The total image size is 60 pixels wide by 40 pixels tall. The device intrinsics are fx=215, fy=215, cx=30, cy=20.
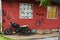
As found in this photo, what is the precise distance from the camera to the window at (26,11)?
41.6 ft

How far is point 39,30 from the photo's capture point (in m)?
13.0

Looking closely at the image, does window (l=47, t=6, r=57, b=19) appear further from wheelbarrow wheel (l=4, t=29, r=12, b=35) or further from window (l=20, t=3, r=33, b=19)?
wheelbarrow wheel (l=4, t=29, r=12, b=35)

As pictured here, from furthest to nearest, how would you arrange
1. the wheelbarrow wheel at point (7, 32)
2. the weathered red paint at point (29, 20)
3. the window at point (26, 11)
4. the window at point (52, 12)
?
1. the window at point (52, 12)
2. the window at point (26, 11)
3. the weathered red paint at point (29, 20)
4. the wheelbarrow wheel at point (7, 32)

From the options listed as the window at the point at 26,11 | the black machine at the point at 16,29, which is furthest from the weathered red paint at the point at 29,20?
the black machine at the point at 16,29

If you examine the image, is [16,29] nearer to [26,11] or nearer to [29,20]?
[29,20]

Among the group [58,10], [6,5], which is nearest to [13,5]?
[6,5]

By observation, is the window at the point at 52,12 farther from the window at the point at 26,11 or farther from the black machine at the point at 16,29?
the black machine at the point at 16,29

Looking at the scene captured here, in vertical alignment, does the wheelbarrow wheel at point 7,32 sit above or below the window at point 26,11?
below

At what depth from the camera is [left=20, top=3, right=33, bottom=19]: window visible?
12.7 metres

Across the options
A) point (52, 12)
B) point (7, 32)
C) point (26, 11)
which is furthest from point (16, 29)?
point (52, 12)

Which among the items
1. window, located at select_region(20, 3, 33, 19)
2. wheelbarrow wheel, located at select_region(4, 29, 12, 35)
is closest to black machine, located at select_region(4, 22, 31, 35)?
wheelbarrow wheel, located at select_region(4, 29, 12, 35)

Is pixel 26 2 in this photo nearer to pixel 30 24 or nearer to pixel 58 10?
pixel 30 24

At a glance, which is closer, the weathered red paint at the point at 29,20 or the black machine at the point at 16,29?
the black machine at the point at 16,29

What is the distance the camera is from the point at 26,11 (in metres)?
12.8
